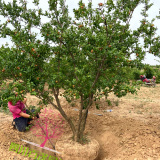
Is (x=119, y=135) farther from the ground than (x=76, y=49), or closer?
closer

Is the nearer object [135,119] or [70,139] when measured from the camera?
[70,139]

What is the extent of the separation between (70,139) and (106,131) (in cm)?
148

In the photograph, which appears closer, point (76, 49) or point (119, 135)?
point (76, 49)

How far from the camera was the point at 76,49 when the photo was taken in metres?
4.84

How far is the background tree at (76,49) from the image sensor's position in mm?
4355

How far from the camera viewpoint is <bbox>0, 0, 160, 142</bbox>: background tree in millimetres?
4355

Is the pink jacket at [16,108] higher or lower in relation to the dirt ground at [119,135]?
higher

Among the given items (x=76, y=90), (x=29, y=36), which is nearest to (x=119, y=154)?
(x=76, y=90)

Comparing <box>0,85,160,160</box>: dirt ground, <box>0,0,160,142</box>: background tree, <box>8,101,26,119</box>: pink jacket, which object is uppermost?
<box>0,0,160,142</box>: background tree

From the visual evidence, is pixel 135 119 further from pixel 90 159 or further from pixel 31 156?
pixel 31 156

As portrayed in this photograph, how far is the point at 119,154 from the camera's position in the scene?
17.1ft

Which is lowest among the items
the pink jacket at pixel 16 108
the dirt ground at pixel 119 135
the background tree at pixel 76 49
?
the dirt ground at pixel 119 135

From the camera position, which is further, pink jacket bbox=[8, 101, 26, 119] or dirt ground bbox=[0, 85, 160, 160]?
pink jacket bbox=[8, 101, 26, 119]

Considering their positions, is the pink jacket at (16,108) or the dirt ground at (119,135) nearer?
the dirt ground at (119,135)
